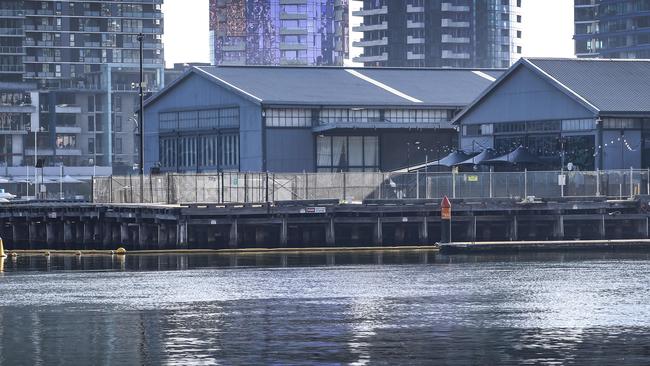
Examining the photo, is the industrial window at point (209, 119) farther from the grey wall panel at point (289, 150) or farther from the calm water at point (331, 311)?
the calm water at point (331, 311)

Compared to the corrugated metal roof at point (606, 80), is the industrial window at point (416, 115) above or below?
below

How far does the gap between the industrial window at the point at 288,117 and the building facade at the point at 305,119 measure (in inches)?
3.6

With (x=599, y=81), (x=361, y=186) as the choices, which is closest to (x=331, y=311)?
(x=361, y=186)

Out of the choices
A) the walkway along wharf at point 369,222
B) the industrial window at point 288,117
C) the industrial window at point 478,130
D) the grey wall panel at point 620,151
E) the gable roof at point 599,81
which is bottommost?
the walkway along wharf at point 369,222

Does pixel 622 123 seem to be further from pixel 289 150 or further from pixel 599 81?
pixel 289 150

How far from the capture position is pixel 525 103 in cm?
14312

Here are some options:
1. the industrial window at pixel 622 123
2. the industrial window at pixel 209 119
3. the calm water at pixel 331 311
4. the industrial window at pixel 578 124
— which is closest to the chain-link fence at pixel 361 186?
the industrial window at pixel 622 123

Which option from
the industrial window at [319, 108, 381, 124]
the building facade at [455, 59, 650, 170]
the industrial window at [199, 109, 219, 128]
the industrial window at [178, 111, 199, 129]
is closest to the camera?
the building facade at [455, 59, 650, 170]

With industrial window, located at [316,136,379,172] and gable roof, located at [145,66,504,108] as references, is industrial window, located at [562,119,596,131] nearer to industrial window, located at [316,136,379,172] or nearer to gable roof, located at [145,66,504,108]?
gable roof, located at [145,66,504,108]

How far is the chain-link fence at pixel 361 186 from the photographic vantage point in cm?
11744

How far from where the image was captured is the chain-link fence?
11744 centimetres

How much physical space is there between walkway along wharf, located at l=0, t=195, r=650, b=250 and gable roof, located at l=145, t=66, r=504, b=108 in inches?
1760

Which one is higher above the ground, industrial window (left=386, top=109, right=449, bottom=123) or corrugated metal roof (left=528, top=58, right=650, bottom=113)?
corrugated metal roof (left=528, top=58, right=650, bottom=113)

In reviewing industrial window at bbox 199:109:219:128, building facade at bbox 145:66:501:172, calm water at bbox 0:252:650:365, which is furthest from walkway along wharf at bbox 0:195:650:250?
industrial window at bbox 199:109:219:128
